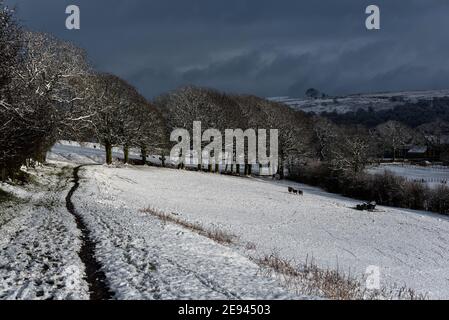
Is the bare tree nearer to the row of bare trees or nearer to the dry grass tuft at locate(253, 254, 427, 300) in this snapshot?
the row of bare trees

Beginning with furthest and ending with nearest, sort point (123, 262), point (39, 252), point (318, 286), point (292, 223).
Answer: point (292, 223), point (39, 252), point (123, 262), point (318, 286)

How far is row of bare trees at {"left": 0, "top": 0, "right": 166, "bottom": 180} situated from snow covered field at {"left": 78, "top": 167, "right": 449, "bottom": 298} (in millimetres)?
5931

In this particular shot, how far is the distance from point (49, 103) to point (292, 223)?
22319 mm

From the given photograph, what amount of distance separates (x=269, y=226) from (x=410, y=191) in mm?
37967

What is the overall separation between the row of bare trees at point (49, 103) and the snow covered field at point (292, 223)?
19.5ft

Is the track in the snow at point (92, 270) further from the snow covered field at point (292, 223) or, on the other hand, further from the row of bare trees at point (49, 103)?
the row of bare trees at point (49, 103)

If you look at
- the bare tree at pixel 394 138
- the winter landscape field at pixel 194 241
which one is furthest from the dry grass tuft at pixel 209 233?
the bare tree at pixel 394 138

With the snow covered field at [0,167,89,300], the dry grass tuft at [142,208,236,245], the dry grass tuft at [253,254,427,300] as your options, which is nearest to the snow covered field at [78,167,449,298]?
the dry grass tuft at [142,208,236,245]

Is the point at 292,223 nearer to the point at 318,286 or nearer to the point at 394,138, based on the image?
the point at 318,286

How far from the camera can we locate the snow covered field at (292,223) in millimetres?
24734

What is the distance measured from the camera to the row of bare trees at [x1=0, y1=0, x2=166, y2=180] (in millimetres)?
24384

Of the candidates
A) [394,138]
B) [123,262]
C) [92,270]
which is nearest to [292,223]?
[123,262]

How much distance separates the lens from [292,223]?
38656 millimetres

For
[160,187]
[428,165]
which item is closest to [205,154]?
[160,187]
